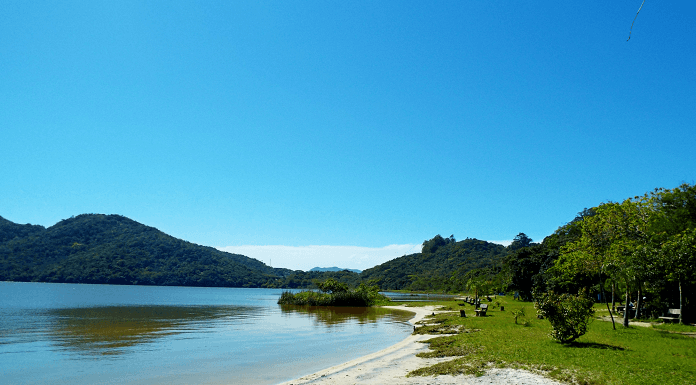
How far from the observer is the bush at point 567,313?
17.4 metres

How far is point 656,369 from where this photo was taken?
1241cm

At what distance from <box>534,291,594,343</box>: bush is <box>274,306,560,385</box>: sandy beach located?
525 cm

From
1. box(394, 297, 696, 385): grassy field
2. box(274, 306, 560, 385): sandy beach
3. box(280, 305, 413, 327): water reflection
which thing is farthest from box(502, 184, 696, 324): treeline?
box(280, 305, 413, 327): water reflection

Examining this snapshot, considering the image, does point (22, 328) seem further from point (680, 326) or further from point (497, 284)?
point (497, 284)

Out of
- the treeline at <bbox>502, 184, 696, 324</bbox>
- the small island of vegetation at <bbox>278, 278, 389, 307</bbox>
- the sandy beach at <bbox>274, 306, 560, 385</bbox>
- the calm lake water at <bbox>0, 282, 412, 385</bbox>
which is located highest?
the treeline at <bbox>502, 184, 696, 324</bbox>

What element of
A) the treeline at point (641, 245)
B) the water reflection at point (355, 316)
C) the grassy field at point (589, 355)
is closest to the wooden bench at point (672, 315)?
the treeline at point (641, 245)

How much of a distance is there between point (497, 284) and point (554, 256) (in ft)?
138

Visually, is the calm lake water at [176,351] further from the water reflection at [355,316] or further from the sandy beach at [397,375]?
the water reflection at [355,316]

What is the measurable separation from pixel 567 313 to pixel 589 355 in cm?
300

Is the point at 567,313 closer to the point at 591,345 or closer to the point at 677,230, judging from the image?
the point at 591,345

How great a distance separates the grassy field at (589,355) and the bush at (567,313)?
48 cm

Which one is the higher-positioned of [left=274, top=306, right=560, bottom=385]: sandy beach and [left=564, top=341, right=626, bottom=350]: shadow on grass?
[left=564, top=341, right=626, bottom=350]: shadow on grass

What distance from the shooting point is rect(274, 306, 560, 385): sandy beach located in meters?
12.6

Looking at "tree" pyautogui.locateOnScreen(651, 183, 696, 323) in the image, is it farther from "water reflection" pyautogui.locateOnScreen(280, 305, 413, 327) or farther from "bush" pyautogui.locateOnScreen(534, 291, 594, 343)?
"water reflection" pyautogui.locateOnScreen(280, 305, 413, 327)
